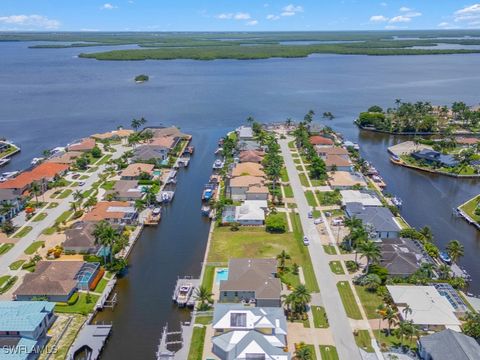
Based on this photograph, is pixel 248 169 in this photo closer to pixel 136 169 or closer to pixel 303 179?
pixel 303 179

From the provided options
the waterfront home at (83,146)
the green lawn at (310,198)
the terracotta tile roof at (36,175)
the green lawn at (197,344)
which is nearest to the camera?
the green lawn at (197,344)

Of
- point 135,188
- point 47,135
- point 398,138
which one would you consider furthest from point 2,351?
point 398,138

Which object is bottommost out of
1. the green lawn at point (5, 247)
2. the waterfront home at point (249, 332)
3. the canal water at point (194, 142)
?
the canal water at point (194, 142)

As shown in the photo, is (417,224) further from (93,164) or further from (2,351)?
(93,164)

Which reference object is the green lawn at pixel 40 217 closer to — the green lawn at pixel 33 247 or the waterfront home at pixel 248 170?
the green lawn at pixel 33 247

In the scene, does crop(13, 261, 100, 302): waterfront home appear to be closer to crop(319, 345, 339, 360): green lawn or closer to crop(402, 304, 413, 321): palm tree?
crop(319, 345, 339, 360): green lawn

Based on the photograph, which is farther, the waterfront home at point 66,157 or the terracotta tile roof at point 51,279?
the waterfront home at point 66,157

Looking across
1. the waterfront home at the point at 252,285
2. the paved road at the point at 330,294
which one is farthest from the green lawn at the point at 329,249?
the waterfront home at the point at 252,285
